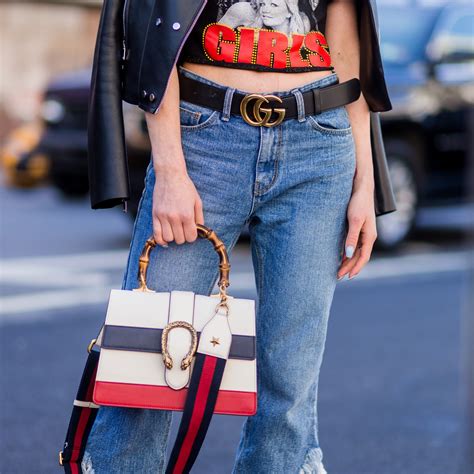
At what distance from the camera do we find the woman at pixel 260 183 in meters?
2.20

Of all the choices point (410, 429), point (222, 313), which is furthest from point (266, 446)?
point (410, 429)

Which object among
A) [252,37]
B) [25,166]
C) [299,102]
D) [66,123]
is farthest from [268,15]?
[25,166]

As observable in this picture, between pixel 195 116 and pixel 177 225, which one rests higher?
pixel 195 116

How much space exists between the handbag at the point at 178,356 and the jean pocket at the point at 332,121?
1.31 ft

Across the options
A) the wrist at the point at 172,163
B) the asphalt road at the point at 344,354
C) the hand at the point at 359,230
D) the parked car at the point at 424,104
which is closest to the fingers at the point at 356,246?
the hand at the point at 359,230

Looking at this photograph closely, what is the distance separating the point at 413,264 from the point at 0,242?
318 centimetres

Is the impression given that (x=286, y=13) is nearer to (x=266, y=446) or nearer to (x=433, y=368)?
(x=266, y=446)

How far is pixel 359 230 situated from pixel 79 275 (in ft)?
16.9

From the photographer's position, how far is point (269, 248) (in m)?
2.32

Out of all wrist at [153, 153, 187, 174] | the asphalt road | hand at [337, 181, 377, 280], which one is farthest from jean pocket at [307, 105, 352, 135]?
the asphalt road

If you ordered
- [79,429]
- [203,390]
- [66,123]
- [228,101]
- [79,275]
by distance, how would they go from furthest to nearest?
[66,123]
[79,275]
[79,429]
[228,101]
[203,390]

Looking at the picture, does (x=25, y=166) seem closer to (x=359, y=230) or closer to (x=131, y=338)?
(x=359, y=230)

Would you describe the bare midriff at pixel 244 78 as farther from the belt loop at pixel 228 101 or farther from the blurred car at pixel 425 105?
the blurred car at pixel 425 105

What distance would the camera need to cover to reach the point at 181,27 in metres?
2.14
